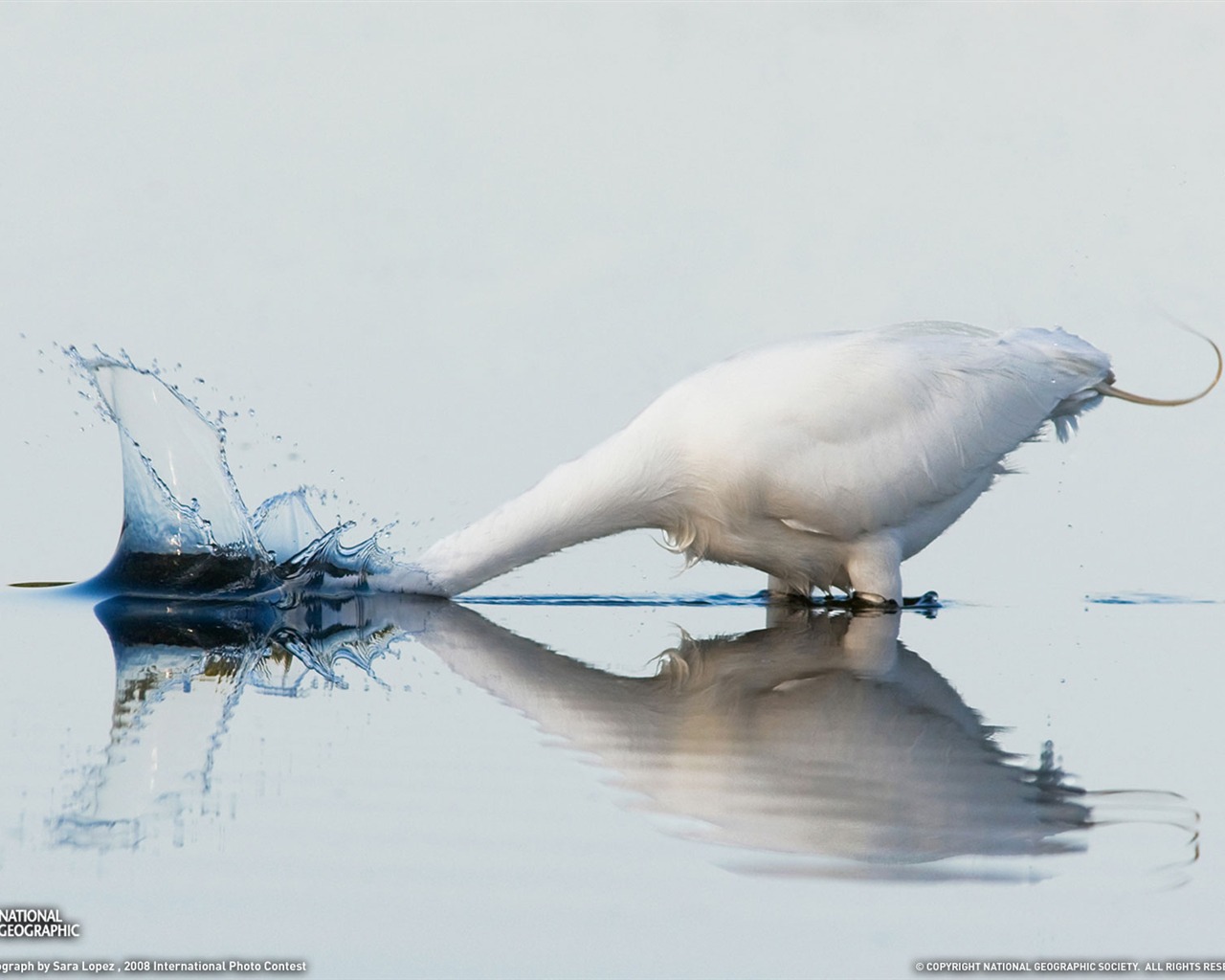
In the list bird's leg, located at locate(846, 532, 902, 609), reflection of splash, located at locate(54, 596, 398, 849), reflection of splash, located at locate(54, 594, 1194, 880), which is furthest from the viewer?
bird's leg, located at locate(846, 532, 902, 609)

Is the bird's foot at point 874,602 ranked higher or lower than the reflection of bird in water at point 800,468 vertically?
lower

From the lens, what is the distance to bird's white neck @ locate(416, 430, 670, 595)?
11.9m

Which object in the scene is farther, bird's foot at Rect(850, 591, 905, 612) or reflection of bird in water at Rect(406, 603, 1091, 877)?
bird's foot at Rect(850, 591, 905, 612)

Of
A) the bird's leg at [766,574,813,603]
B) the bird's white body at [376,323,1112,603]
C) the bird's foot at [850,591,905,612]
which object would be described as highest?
the bird's white body at [376,323,1112,603]

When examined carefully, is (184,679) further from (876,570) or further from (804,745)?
(876,570)

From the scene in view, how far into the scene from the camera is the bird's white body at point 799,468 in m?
12.0

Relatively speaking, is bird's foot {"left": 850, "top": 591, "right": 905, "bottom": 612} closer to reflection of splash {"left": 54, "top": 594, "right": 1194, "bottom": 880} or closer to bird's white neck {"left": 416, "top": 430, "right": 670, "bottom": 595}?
reflection of splash {"left": 54, "top": 594, "right": 1194, "bottom": 880}

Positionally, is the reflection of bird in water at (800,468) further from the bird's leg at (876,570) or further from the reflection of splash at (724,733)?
the reflection of splash at (724,733)

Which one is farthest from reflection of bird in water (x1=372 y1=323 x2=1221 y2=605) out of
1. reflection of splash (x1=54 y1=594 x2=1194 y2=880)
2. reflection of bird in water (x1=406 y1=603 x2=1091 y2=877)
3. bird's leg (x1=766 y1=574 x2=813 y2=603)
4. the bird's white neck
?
reflection of bird in water (x1=406 y1=603 x2=1091 y2=877)

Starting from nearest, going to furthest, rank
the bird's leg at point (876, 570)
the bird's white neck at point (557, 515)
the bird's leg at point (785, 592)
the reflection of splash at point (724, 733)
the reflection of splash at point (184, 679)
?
the reflection of splash at point (724, 733), the reflection of splash at point (184, 679), the bird's white neck at point (557, 515), the bird's leg at point (876, 570), the bird's leg at point (785, 592)

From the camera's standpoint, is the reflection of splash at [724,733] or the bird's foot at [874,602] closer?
the reflection of splash at [724,733]

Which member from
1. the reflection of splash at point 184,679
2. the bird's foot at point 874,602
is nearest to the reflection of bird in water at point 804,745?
the reflection of splash at point 184,679

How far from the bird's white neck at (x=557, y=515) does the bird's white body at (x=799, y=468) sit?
10 millimetres

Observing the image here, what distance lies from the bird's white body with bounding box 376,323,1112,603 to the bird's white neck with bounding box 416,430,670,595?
1cm
